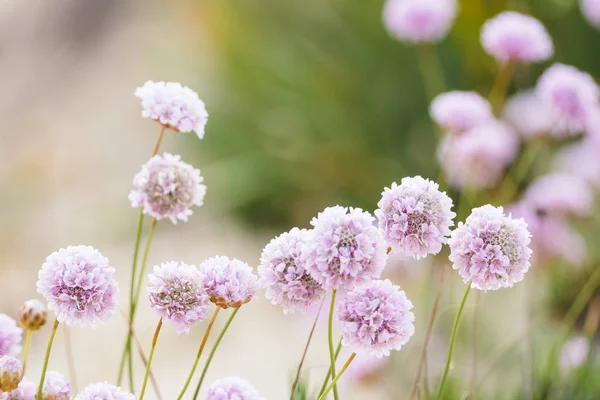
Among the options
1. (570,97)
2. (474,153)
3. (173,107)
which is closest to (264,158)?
(474,153)

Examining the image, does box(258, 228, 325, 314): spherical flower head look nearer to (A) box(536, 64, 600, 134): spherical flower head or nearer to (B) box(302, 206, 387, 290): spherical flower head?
(B) box(302, 206, 387, 290): spherical flower head

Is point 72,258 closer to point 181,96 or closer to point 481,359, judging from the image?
point 181,96

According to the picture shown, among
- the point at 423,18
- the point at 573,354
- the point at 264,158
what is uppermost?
the point at 264,158

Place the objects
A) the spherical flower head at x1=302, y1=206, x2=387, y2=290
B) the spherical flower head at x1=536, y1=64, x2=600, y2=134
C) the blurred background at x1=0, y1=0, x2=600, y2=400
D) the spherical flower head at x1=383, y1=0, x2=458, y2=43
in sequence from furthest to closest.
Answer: the blurred background at x1=0, y1=0, x2=600, y2=400 < the spherical flower head at x1=383, y1=0, x2=458, y2=43 < the spherical flower head at x1=536, y1=64, x2=600, y2=134 < the spherical flower head at x1=302, y1=206, x2=387, y2=290

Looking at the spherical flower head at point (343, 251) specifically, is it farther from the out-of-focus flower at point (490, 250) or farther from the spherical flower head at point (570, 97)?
the spherical flower head at point (570, 97)

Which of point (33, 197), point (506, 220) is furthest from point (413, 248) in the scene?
point (33, 197)

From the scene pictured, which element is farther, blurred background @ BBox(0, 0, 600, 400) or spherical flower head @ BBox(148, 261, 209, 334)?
blurred background @ BBox(0, 0, 600, 400)

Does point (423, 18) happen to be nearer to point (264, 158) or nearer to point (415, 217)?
point (415, 217)

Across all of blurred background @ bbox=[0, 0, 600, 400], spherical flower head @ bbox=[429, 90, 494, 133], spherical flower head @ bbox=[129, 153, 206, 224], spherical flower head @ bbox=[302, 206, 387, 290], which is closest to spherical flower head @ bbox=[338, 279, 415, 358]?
spherical flower head @ bbox=[302, 206, 387, 290]
